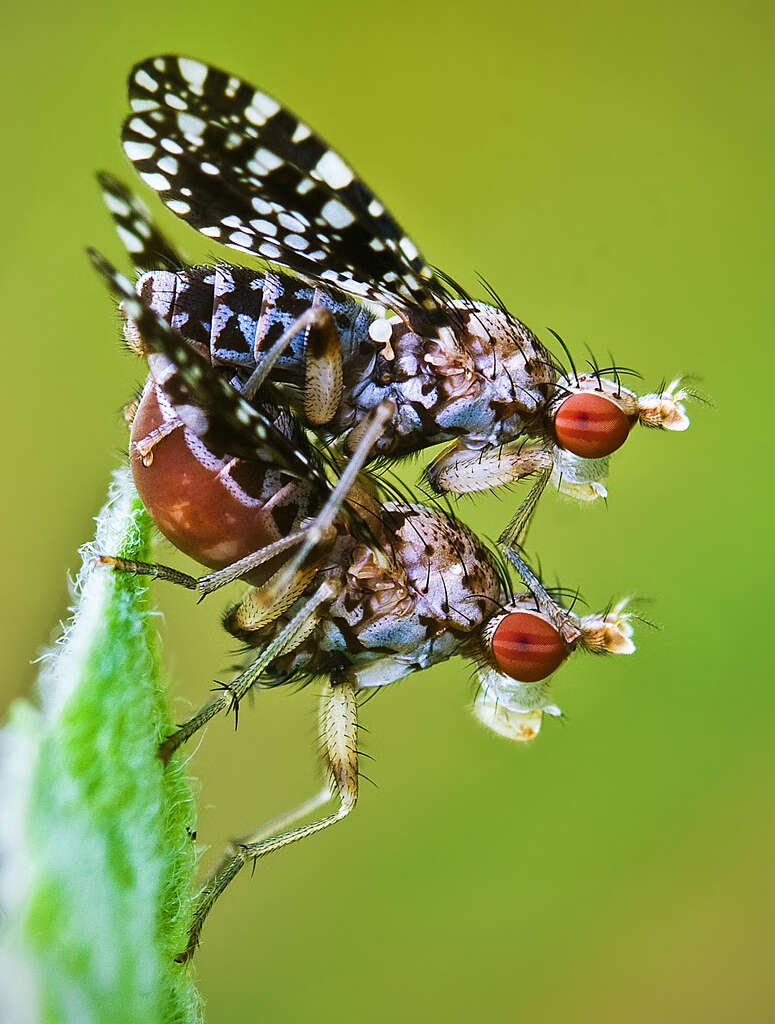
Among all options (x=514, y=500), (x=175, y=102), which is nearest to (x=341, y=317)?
(x=175, y=102)

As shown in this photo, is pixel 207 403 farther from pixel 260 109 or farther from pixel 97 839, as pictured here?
pixel 260 109

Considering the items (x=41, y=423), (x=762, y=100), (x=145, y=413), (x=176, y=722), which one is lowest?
(x=41, y=423)

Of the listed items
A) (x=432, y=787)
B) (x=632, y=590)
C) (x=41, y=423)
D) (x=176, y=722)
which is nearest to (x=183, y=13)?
(x=41, y=423)

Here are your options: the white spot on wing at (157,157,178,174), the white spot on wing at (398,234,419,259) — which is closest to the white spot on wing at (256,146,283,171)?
the white spot on wing at (157,157,178,174)

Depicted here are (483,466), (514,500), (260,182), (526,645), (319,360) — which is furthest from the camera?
(514,500)

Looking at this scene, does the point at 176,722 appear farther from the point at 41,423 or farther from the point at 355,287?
the point at 41,423

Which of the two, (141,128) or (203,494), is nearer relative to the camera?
(203,494)

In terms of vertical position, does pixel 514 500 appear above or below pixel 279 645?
below
